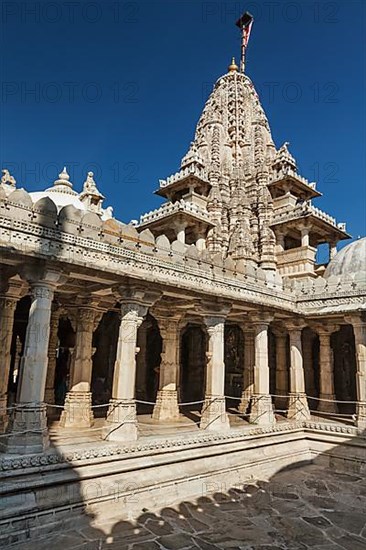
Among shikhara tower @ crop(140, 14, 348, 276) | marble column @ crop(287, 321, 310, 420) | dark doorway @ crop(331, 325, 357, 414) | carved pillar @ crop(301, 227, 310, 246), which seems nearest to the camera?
marble column @ crop(287, 321, 310, 420)

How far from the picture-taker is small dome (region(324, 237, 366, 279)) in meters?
16.0

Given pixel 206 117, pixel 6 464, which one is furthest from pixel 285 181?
pixel 6 464

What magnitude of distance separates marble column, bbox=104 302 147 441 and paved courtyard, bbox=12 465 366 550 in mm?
1690

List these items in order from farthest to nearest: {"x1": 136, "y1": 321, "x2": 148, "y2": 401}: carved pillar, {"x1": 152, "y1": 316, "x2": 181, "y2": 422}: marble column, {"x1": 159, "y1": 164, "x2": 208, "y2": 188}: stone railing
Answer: {"x1": 159, "y1": 164, "x2": 208, "y2": 188}: stone railing, {"x1": 136, "y1": 321, "x2": 148, "y2": 401}: carved pillar, {"x1": 152, "y1": 316, "x2": 181, "y2": 422}: marble column

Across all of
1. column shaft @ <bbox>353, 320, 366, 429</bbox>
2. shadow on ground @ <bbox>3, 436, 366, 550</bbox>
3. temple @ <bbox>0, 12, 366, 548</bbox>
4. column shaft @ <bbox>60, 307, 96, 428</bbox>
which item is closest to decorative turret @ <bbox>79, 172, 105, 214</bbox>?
temple @ <bbox>0, 12, 366, 548</bbox>

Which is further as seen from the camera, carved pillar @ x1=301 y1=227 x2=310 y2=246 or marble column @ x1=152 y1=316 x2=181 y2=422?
carved pillar @ x1=301 y1=227 x2=310 y2=246

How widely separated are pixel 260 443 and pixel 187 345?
8416 mm

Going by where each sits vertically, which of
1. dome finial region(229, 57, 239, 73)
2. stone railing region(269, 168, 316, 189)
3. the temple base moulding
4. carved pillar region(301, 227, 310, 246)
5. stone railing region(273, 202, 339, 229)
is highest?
dome finial region(229, 57, 239, 73)

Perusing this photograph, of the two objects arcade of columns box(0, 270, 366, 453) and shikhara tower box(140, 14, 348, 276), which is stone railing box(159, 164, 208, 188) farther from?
arcade of columns box(0, 270, 366, 453)

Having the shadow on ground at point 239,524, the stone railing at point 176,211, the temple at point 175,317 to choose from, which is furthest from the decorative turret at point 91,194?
the shadow on ground at point 239,524

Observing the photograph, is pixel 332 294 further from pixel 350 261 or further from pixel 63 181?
pixel 63 181

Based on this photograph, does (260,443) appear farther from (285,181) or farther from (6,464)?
(285,181)

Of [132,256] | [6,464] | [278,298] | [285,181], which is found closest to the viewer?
[6,464]

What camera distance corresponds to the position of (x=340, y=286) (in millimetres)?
13641
